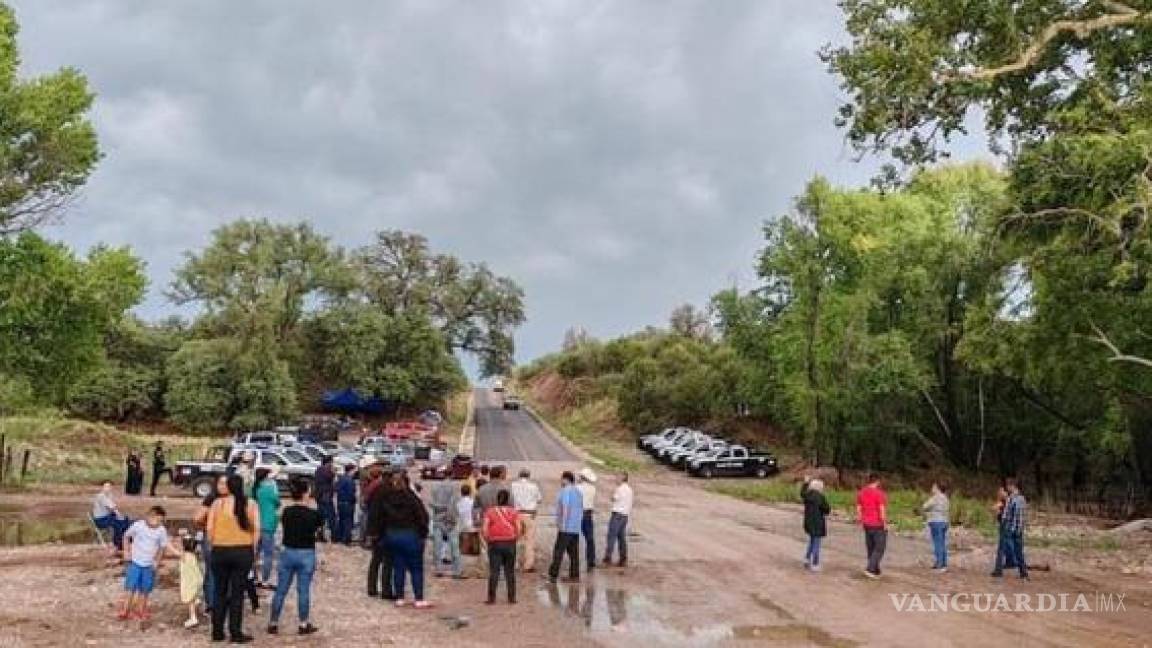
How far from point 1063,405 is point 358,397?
168 feet

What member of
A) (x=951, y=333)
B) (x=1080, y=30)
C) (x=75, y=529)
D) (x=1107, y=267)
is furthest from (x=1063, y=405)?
(x=75, y=529)

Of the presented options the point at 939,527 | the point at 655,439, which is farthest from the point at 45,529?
the point at 655,439

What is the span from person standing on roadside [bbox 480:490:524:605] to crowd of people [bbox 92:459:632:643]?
17 millimetres

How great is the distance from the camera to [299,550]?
39.2 feet

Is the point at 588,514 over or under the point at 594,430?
under

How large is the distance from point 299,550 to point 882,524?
10331 mm

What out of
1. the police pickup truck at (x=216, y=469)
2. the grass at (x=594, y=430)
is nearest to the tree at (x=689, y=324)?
the grass at (x=594, y=430)

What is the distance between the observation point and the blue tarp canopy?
81.5 metres

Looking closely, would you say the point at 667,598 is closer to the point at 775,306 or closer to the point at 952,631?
the point at 952,631

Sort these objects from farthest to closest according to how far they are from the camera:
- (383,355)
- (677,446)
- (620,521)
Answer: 1. (383,355)
2. (677,446)
3. (620,521)

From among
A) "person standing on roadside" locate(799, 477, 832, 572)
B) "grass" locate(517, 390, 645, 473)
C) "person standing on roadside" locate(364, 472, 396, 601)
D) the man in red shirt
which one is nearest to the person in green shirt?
"person standing on roadside" locate(364, 472, 396, 601)

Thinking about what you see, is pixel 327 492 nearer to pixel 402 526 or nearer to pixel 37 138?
pixel 402 526

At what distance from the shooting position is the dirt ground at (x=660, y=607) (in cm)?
1232

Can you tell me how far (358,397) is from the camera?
8125 centimetres
